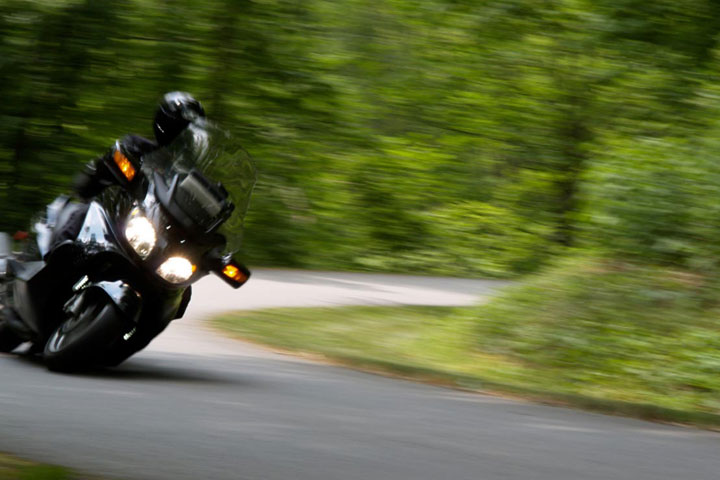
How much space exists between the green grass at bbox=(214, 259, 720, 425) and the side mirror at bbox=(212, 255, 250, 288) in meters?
2.05

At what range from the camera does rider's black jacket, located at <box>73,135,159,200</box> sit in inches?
306

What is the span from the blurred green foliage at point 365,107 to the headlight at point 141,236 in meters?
8.93

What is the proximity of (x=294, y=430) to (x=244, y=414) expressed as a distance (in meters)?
0.50

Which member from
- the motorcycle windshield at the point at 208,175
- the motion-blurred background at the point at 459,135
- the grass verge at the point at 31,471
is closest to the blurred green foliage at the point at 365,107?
the motion-blurred background at the point at 459,135

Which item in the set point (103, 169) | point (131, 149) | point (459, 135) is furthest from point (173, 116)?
point (459, 135)

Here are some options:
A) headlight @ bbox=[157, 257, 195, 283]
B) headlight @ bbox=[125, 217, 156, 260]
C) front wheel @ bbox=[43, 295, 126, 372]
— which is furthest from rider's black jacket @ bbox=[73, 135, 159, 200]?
front wheel @ bbox=[43, 295, 126, 372]

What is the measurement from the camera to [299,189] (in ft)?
74.9

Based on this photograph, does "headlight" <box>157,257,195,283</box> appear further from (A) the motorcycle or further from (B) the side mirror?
(B) the side mirror

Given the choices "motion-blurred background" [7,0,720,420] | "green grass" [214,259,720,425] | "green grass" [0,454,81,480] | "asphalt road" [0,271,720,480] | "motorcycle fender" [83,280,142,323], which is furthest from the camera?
"motion-blurred background" [7,0,720,420]

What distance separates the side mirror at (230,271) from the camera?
786 centimetres

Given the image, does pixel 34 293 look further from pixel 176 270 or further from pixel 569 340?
pixel 569 340

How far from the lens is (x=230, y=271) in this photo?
793 cm

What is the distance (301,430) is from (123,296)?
1577 millimetres

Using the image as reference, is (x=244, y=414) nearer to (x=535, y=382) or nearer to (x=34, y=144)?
(x=535, y=382)
